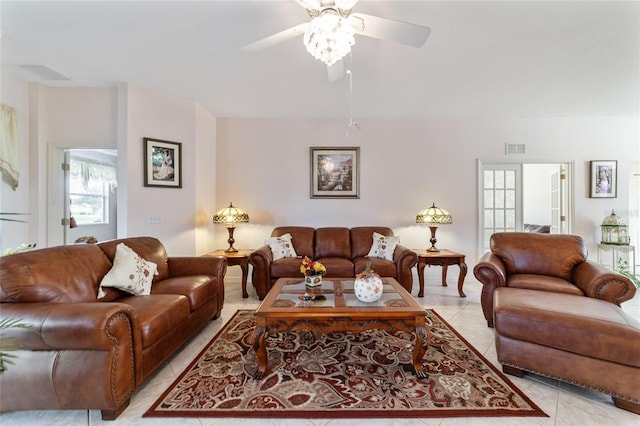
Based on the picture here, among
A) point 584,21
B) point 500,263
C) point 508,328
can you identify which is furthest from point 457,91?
point 508,328

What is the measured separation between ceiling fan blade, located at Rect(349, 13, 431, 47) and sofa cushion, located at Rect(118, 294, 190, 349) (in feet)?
7.83

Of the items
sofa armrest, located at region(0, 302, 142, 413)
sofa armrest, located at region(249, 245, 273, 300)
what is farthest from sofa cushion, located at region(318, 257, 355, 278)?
sofa armrest, located at region(0, 302, 142, 413)

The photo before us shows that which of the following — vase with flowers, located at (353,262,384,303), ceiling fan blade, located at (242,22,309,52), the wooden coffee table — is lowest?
the wooden coffee table

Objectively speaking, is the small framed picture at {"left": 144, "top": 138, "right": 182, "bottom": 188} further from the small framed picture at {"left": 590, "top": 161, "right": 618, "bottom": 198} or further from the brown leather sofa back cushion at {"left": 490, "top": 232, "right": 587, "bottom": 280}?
the small framed picture at {"left": 590, "top": 161, "right": 618, "bottom": 198}

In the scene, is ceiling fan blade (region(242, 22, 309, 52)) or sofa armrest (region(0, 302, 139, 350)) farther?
ceiling fan blade (region(242, 22, 309, 52))

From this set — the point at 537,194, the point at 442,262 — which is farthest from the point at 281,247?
the point at 537,194

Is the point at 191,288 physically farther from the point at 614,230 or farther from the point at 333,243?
the point at 614,230

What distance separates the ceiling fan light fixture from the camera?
1.53 meters

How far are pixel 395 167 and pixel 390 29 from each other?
9.76 ft

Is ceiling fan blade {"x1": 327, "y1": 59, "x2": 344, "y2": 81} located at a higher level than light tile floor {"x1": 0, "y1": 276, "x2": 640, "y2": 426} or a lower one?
higher

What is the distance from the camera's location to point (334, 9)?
1.66m

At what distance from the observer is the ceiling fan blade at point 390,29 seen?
1.60m

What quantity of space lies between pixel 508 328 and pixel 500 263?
1097mm

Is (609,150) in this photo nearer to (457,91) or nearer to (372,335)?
(457,91)
